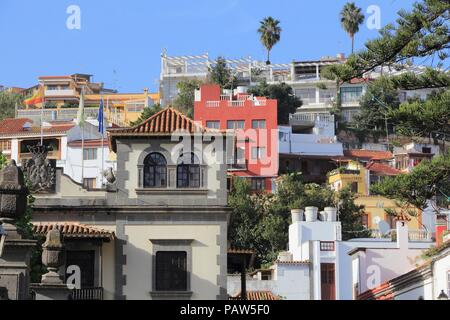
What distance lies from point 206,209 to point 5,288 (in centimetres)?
2027

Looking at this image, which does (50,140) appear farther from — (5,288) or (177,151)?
(5,288)

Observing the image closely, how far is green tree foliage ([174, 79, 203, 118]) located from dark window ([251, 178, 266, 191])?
43.4 feet

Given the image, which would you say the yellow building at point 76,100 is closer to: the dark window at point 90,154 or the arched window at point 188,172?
the dark window at point 90,154

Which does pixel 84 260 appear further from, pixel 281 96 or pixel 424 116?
pixel 281 96

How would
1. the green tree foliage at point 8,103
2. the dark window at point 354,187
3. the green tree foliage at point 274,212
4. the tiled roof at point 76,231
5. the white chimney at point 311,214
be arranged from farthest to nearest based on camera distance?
1. the green tree foliage at point 8,103
2. the dark window at point 354,187
3. the green tree foliage at point 274,212
4. the white chimney at point 311,214
5. the tiled roof at point 76,231

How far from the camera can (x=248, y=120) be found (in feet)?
306

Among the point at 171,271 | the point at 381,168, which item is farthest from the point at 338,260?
the point at 381,168

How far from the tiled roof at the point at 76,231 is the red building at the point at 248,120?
51365 millimetres

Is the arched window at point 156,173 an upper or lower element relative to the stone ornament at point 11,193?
upper

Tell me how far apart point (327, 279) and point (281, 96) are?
49923mm

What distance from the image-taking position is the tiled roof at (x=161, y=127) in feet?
134

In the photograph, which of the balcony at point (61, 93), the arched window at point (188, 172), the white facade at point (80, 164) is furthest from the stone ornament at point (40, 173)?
the balcony at point (61, 93)

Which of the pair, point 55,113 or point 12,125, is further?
point 55,113

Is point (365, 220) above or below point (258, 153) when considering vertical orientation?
below
